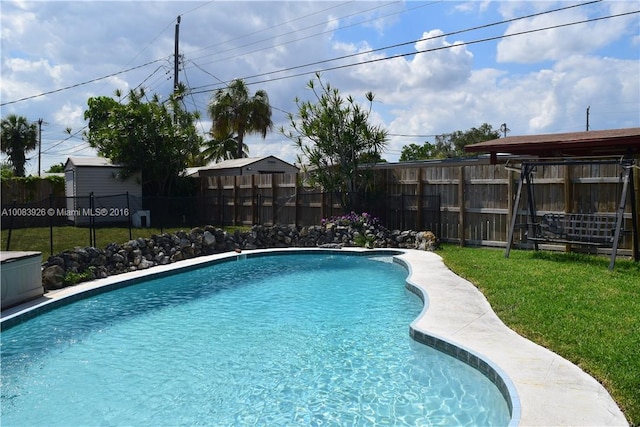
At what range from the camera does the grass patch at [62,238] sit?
13.2 metres

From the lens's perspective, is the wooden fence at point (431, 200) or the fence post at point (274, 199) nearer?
the wooden fence at point (431, 200)

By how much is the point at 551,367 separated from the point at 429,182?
398 inches

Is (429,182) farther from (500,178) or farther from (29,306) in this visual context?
(29,306)

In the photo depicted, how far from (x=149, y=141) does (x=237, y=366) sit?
56.7ft

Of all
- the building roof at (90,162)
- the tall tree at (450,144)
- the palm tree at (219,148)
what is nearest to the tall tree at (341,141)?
the building roof at (90,162)

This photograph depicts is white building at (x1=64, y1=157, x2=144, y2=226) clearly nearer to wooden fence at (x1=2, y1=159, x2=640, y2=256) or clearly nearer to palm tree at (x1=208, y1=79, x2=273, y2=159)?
wooden fence at (x1=2, y1=159, x2=640, y2=256)

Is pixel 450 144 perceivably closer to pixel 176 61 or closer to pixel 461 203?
pixel 176 61

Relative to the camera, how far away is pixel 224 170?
24.7m

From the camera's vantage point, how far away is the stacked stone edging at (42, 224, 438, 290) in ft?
33.1

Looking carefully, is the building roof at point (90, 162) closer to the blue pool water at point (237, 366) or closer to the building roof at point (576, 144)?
the blue pool water at point (237, 366)

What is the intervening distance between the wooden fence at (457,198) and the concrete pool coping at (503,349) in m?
3.60

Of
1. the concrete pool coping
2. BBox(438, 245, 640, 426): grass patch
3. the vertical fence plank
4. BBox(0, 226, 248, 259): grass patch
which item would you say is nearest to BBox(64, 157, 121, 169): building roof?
BBox(0, 226, 248, 259): grass patch

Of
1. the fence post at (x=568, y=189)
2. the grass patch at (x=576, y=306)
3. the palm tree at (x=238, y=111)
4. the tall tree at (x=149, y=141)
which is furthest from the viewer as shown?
the palm tree at (x=238, y=111)

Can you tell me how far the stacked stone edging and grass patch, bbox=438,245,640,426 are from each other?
3.68 m
